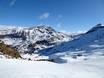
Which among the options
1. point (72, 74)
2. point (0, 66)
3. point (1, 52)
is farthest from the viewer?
point (1, 52)

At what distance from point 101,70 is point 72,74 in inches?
108

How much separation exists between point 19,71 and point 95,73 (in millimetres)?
5205

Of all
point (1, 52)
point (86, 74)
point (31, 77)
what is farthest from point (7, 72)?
point (1, 52)

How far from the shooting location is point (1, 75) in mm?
13023

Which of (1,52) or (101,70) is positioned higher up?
(1,52)

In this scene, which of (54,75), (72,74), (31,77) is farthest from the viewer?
(72,74)

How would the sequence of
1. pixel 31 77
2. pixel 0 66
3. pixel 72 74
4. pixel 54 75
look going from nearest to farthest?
pixel 31 77
pixel 54 75
pixel 72 74
pixel 0 66

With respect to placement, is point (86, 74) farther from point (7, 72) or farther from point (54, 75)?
point (7, 72)

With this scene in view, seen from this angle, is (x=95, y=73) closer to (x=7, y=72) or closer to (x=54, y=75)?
(x=54, y=75)

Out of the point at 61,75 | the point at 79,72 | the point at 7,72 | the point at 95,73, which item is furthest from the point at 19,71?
the point at 95,73

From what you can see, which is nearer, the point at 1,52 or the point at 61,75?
the point at 61,75

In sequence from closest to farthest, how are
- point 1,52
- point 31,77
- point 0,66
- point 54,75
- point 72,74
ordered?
point 31,77 → point 54,75 → point 72,74 → point 0,66 → point 1,52

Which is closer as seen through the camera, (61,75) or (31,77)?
(31,77)

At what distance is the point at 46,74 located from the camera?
13344 mm
